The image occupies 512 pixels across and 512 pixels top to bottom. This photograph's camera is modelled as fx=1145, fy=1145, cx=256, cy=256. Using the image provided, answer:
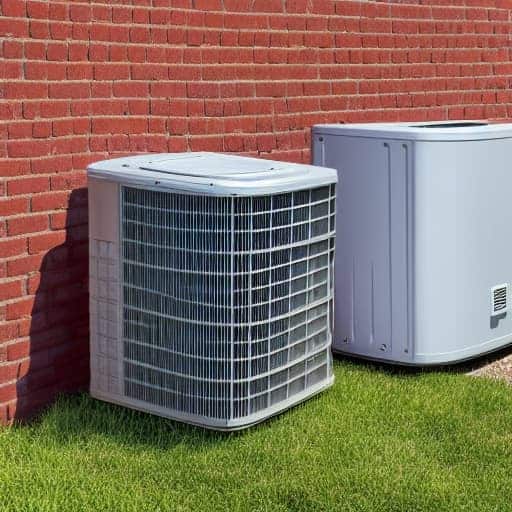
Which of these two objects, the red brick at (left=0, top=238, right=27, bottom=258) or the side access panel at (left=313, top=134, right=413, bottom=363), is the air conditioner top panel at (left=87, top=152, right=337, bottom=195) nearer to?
the red brick at (left=0, top=238, right=27, bottom=258)

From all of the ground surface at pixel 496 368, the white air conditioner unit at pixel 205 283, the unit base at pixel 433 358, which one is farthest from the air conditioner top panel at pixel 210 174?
the ground surface at pixel 496 368

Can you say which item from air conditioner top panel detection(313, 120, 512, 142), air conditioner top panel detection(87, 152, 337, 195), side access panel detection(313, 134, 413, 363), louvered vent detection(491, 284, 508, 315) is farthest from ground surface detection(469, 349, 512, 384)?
air conditioner top panel detection(87, 152, 337, 195)

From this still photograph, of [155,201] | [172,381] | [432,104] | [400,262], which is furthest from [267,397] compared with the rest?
[432,104]

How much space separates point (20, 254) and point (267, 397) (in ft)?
3.91

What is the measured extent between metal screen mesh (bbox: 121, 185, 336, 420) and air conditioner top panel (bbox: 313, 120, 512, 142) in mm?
967

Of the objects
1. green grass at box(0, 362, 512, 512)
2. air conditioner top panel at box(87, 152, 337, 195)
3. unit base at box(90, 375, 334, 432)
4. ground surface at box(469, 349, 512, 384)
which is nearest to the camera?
green grass at box(0, 362, 512, 512)

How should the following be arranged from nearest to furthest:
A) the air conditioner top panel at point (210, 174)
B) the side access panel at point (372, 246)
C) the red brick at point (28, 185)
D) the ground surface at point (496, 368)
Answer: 1. the air conditioner top panel at point (210, 174)
2. the red brick at point (28, 185)
3. the side access panel at point (372, 246)
4. the ground surface at point (496, 368)

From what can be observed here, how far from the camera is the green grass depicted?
418 cm

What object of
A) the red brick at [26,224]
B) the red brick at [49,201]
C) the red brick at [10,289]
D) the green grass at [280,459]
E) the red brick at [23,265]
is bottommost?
the green grass at [280,459]

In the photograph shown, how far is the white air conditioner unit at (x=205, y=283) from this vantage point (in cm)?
450

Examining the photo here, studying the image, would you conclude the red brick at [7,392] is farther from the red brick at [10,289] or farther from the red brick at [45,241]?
the red brick at [45,241]

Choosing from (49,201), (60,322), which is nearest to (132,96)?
(49,201)

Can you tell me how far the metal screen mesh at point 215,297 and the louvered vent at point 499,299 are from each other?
1.57m

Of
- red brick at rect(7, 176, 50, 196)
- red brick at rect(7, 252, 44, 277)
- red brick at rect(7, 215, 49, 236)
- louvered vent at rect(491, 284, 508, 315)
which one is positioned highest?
red brick at rect(7, 176, 50, 196)
